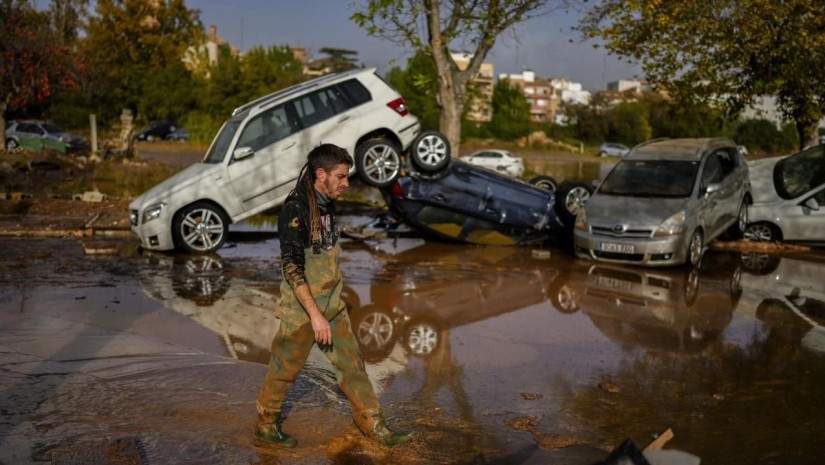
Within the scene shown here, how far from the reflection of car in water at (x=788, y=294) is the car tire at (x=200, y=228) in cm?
736

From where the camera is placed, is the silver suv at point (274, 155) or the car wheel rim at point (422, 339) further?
the silver suv at point (274, 155)

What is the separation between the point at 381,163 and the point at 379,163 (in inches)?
1.3

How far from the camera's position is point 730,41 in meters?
17.0

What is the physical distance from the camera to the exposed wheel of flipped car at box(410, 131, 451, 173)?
1259 centimetres

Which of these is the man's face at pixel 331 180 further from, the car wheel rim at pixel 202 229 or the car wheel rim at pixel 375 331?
the car wheel rim at pixel 202 229

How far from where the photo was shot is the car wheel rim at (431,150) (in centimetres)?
1259

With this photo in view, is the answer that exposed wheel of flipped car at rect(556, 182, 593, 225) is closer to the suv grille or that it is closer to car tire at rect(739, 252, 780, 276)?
the suv grille

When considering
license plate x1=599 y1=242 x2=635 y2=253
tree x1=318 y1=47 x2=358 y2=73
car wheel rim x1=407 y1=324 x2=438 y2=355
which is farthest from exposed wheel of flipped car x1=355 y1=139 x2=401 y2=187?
tree x1=318 y1=47 x2=358 y2=73

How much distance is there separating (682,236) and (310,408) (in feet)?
25.1

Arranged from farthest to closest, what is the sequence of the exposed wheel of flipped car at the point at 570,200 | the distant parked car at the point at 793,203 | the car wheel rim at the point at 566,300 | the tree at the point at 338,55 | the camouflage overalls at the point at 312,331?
the tree at the point at 338,55 < the distant parked car at the point at 793,203 < the exposed wheel of flipped car at the point at 570,200 < the car wheel rim at the point at 566,300 < the camouflage overalls at the point at 312,331

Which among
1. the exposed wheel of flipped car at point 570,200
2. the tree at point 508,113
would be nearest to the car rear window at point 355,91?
the exposed wheel of flipped car at point 570,200

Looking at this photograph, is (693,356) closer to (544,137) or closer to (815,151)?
(815,151)

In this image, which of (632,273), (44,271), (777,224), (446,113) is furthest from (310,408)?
(446,113)

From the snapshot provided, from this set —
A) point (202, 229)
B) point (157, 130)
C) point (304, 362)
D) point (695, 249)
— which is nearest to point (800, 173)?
point (695, 249)
